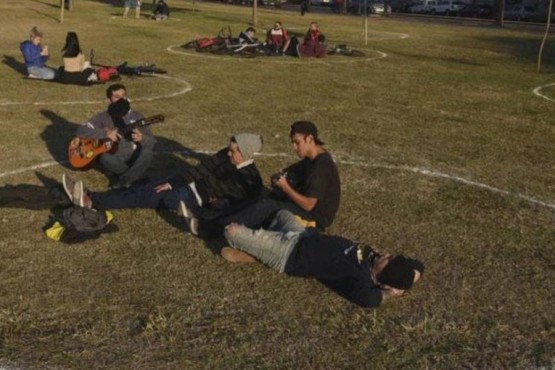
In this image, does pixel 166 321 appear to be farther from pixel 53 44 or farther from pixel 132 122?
pixel 53 44

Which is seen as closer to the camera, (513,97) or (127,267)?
(127,267)

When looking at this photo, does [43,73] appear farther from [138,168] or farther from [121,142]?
[138,168]

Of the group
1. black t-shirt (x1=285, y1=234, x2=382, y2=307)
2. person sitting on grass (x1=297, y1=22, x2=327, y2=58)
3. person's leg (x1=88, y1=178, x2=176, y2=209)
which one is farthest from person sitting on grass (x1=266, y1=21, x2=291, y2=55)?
black t-shirt (x1=285, y1=234, x2=382, y2=307)

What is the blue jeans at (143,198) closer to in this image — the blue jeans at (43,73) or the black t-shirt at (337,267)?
the black t-shirt at (337,267)

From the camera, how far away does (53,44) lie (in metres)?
22.9

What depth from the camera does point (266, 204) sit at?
6164 millimetres

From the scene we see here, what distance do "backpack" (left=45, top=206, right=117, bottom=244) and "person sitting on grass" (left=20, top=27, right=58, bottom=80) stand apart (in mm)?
9374

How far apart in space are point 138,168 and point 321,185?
9.11ft

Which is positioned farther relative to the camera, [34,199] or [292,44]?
[292,44]

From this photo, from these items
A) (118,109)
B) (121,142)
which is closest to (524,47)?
(118,109)

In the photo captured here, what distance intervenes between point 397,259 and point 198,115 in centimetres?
716

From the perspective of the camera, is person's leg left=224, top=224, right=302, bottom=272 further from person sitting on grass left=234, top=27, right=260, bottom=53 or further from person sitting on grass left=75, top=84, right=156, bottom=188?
person sitting on grass left=234, top=27, right=260, bottom=53

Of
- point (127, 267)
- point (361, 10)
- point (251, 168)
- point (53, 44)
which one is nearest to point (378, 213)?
point (251, 168)

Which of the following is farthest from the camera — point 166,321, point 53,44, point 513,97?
point 53,44
